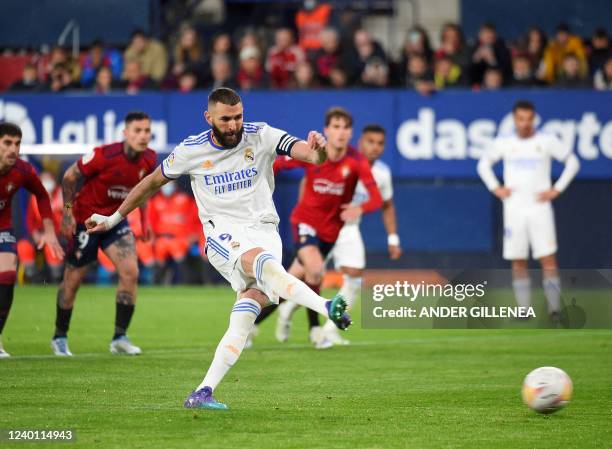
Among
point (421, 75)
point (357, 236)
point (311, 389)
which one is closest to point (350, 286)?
point (357, 236)

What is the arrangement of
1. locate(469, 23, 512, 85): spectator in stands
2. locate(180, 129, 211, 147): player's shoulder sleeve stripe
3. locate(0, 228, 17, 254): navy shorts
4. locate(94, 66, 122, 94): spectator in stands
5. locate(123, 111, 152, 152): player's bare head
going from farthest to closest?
1. locate(94, 66, 122, 94): spectator in stands
2. locate(469, 23, 512, 85): spectator in stands
3. locate(123, 111, 152, 152): player's bare head
4. locate(0, 228, 17, 254): navy shorts
5. locate(180, 129, 211, 147): player's shoulder sleeve stripe

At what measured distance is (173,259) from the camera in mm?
24125

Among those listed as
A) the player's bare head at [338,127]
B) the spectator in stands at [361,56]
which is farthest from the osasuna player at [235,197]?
the spectator in stands at [361,56]

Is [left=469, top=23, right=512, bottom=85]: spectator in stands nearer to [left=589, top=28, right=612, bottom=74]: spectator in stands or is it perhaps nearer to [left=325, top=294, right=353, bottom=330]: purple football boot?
[left=589, top=28, right=612, bottom=74]: spectator in stands

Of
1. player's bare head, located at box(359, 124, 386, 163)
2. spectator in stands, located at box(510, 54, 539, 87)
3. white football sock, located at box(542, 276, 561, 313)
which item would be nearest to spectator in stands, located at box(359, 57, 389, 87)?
spectator in stands, located at box(510, 54, 539, 87)

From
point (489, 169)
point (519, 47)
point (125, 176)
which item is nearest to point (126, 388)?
point (125, 176)

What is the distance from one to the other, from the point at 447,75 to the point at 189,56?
4.71 metres

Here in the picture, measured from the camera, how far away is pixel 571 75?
2148 cm

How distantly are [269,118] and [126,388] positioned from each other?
12837 mm

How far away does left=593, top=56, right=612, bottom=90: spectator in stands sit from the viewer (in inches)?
842

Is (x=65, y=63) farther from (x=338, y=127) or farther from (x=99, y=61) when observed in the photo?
(x=338, y=127)

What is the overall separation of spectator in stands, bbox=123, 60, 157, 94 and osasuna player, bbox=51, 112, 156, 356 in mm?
10364

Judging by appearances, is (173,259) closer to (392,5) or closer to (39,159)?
(39,159)

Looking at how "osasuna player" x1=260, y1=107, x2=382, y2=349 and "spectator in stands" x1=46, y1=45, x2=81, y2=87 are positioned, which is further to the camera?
"spectator in stands" x1=46, y1=45, x2=81, y2=87
